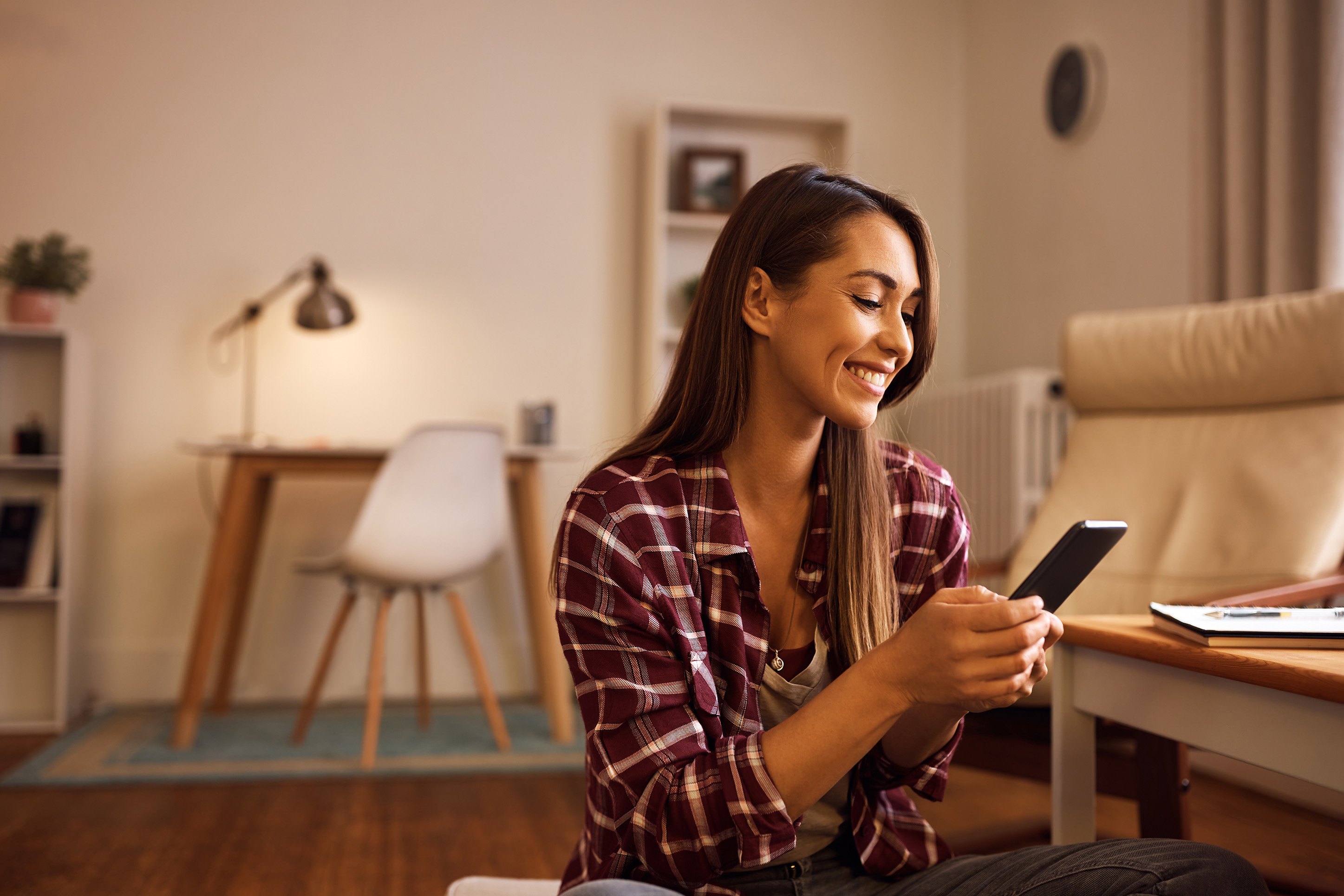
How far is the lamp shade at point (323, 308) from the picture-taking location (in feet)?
9.31

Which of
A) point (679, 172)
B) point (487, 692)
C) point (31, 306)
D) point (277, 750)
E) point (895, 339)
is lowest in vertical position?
point (277, 750)

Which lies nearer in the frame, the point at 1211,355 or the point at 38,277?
the point at 1211,355

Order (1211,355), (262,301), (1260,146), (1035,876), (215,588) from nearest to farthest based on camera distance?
(1035,876)
(1211,355)
(1260,146)
(215,588)
(262,301)

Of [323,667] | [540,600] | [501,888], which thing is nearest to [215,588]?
[323,667]

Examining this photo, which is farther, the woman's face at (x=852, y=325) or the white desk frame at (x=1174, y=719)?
the woman's face at (x=852, y=325)

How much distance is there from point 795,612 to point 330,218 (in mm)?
2672

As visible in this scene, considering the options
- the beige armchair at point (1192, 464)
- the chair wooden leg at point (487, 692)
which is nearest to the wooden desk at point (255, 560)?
the chair wooden leg at point (487, 692)

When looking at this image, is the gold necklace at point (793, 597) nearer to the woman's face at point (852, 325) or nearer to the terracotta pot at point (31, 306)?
the woman's face at point (852, 325)

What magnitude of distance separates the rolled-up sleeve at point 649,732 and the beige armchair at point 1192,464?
81 cm

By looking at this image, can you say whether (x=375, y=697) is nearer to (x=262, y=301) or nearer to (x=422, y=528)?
(x=422, y=528)

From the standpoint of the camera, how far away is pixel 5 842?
182 cm

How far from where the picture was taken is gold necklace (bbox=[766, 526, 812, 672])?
2.84 ft

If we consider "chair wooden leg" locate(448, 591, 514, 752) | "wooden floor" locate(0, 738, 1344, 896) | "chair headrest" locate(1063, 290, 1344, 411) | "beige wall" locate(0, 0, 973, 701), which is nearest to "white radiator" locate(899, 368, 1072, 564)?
"chair headrest" locate(1063, 290, 1344, 411)

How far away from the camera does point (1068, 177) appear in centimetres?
294
